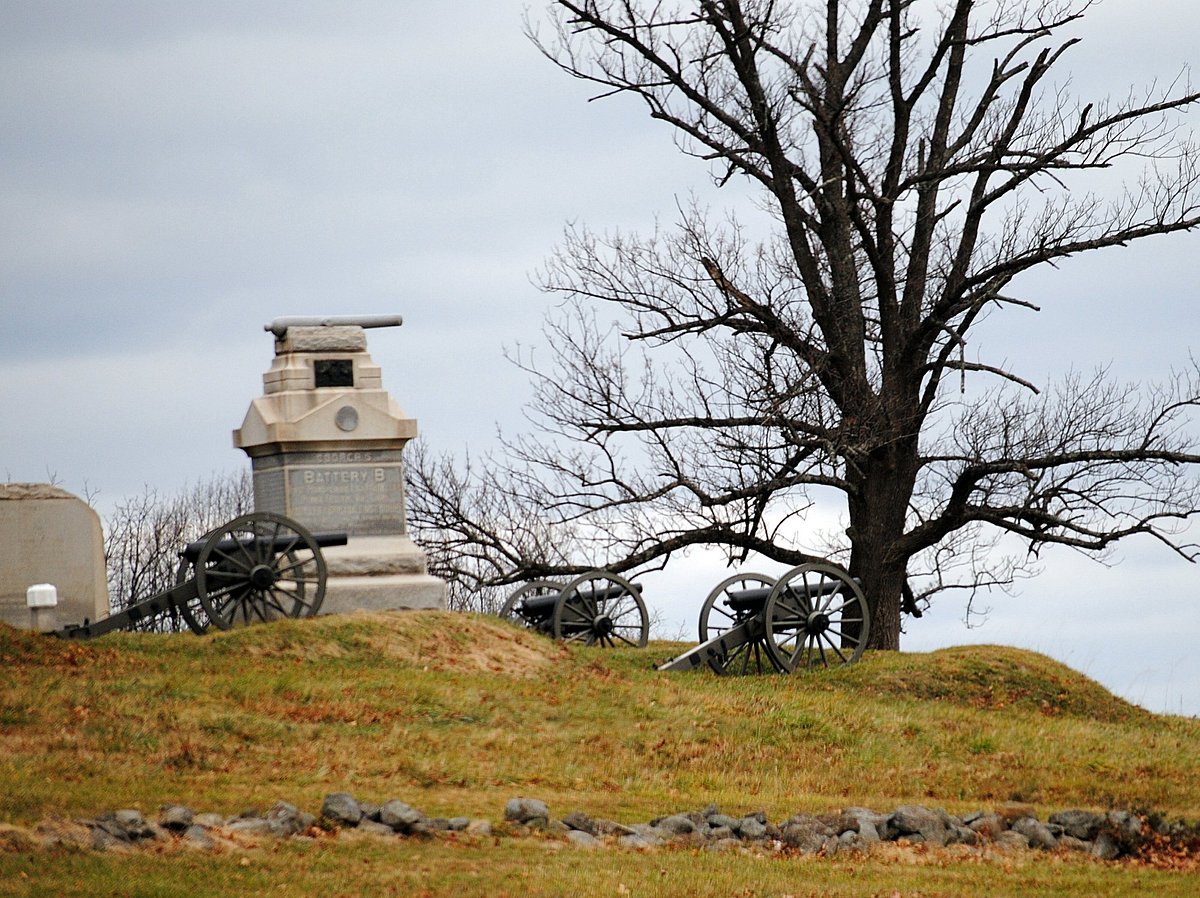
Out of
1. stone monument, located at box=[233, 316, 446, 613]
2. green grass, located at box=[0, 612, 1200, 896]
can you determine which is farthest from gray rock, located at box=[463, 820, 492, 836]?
stone monument, located at box=[233, 316, 446, 613]

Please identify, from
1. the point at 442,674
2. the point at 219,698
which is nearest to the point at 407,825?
the point at 219,698

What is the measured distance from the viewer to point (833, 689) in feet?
59.0

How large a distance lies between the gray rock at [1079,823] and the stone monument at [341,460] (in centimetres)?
832

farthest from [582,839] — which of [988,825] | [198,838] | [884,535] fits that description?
[884,535]

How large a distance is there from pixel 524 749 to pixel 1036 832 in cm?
414

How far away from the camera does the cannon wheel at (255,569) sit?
17422mm

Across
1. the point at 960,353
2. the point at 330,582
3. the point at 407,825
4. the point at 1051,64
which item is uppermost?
the point at 1051,64

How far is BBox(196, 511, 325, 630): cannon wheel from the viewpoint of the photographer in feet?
57.2

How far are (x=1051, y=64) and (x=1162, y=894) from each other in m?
14.7

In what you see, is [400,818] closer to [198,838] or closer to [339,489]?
[198,838]

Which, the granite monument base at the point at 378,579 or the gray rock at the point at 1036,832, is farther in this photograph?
the granite monument base at the point at 378,579

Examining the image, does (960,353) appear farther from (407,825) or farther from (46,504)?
(407,825)

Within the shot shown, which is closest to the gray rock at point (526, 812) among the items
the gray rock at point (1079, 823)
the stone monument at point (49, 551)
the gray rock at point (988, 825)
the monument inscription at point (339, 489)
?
the gray rock at point (988, 825)

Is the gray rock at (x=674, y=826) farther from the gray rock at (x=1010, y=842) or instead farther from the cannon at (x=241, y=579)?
the cannon at (x=241, y=579)
